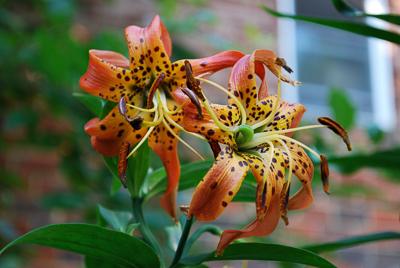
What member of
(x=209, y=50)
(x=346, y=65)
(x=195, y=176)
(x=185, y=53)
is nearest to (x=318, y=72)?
(x=346, y=65)

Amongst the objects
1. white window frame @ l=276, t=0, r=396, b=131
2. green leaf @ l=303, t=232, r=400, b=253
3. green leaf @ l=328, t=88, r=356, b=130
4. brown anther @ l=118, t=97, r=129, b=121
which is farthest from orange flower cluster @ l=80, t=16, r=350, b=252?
white window frame @ l=276, t=0, r=396, b=131

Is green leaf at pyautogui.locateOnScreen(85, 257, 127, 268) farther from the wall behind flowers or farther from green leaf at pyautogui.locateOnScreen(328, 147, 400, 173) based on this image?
the wall behind flowers

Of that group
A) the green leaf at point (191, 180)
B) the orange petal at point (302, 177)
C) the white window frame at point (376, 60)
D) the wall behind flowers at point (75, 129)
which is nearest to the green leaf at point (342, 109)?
the wall behind flowers at point (75, 129)

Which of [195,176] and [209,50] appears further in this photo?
[209,50]

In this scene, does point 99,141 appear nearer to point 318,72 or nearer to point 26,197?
point 26,197

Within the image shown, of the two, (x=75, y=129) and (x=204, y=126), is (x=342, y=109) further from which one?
(x=204, y=126)

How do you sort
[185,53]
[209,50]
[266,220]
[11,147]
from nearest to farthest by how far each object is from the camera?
[266,220]
[185,53]
[11,147]
[209,50]

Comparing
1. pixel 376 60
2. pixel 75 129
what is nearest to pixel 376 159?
pixel 75 129
